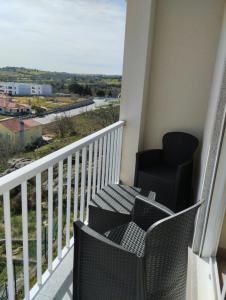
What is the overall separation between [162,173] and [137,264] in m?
2.14

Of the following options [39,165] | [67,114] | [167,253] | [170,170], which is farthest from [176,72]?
[167,253]

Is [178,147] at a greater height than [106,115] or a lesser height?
lesser

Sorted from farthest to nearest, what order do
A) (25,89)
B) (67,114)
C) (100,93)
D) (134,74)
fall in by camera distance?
(134,74) < (100,93) < (67,114) < (25,89)

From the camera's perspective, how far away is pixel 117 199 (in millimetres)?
2408

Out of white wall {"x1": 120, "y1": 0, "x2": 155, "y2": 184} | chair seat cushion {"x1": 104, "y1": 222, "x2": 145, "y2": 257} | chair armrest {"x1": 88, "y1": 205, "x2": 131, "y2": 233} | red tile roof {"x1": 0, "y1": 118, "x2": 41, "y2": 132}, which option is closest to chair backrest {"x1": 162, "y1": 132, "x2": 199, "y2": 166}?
white wall {"x1": 120, "y1": 0, "x2": 155, "y2": 184}

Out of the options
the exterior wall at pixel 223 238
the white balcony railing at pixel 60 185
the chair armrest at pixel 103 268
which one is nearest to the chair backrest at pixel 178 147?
the white balcony railing at pixel 60 185

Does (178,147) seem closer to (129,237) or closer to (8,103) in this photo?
(129,237)

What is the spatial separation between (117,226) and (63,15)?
2.50 meters

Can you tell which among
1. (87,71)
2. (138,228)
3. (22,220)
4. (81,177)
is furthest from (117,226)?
(87,71)

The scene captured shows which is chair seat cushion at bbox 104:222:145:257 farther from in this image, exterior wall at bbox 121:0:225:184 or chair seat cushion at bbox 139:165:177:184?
exterior wall at bbox 121:0:225:184

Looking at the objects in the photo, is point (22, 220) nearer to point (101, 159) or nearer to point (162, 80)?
point (101, 159)

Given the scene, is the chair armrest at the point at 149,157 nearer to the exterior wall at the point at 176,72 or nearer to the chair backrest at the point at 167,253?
the exterior wall at the point at 176,72

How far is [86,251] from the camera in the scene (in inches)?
60.1

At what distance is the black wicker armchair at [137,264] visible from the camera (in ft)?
4.48
